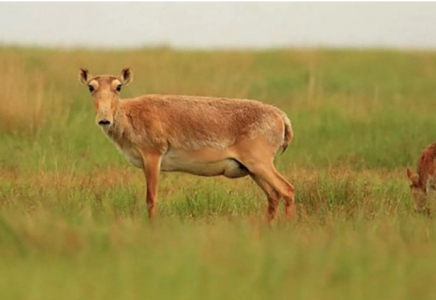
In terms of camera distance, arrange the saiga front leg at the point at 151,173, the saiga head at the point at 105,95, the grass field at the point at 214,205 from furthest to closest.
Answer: the saiga front leg at the point at 151,173, the saiga head at the point at 105,95, the grass field at the point at 214,205

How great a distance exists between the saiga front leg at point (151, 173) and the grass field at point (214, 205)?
0.15 metres

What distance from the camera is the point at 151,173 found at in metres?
10.4

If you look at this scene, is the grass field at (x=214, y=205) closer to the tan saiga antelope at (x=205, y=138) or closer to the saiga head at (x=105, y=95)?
the tan saiga antelope at (x=205, y=138)

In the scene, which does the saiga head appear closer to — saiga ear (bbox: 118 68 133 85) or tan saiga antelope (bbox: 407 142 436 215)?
saiga ear (bbox: 118 68 133 85)

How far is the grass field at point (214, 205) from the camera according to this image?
601 cm

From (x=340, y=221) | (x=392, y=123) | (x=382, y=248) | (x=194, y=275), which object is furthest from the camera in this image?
(x=392, y=123)

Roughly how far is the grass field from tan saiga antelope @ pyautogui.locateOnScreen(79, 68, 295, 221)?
1.12 ft

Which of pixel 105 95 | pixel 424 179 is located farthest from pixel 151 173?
pixel 424 179

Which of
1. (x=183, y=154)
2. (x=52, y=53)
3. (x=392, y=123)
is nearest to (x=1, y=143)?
(x=183, y=154)

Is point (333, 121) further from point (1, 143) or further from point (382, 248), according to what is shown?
point (382, 248)

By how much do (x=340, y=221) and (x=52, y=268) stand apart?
10.1 ft

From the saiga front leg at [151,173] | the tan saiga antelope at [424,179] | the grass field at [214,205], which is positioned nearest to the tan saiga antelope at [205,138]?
the saiga front leg at [151,173]

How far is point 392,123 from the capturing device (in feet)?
56.6

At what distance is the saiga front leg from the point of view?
10297mm
